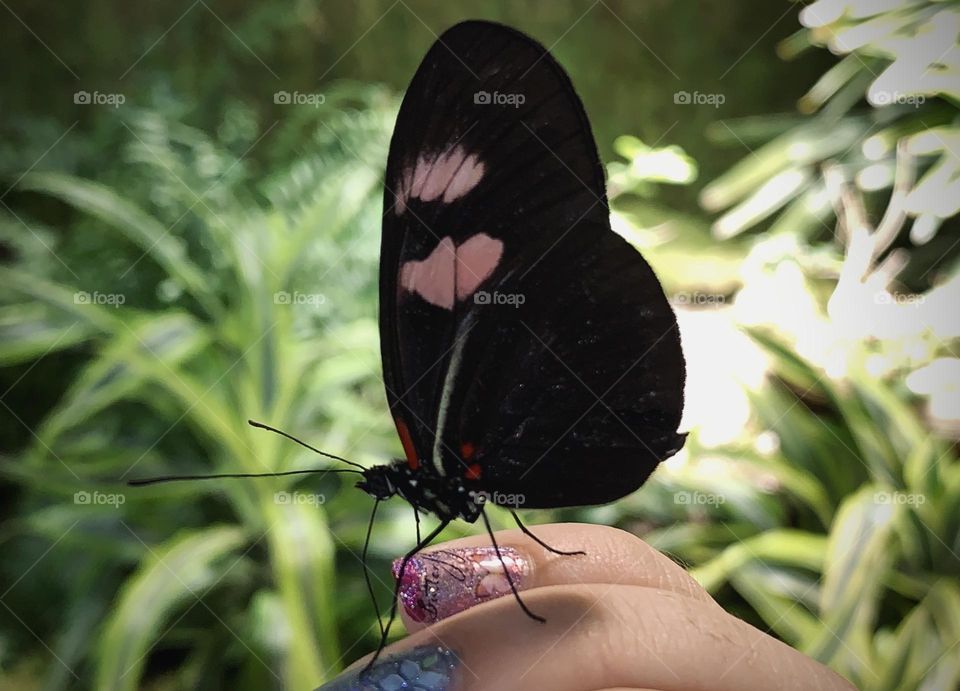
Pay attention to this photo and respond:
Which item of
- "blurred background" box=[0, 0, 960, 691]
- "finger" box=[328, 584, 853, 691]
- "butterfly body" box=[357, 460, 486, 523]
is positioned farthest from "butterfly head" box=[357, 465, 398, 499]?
"blurred background" box=[0, 0, 960, 691]

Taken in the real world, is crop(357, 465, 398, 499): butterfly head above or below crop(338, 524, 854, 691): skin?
above

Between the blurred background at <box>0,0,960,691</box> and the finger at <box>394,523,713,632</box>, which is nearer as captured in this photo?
the finger at <box>394,523,713,632</box>

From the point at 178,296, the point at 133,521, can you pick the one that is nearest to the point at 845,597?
the point at 133,521

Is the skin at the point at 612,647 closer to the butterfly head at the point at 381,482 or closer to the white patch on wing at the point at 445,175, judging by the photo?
the butterfly head at the point at 381,482

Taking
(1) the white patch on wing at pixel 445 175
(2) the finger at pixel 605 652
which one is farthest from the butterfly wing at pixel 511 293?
(2) the finger at pixel 605 652

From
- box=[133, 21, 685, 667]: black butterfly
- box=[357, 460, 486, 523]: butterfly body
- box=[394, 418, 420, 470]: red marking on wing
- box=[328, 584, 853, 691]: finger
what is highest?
box=[133, 21, 685, 667]: black butterfly

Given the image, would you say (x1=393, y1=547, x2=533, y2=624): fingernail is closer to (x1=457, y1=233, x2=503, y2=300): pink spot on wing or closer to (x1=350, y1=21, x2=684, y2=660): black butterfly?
(x1=350, y1=21, x2=684, y2=660): black butterfly

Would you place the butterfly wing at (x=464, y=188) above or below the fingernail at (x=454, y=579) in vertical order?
above
